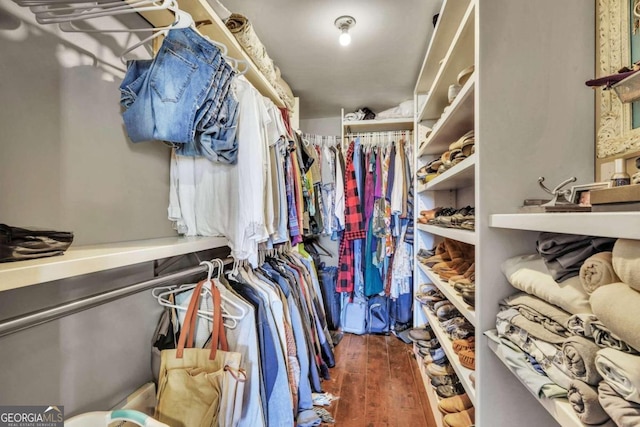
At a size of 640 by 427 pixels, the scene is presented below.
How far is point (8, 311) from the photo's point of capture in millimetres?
681

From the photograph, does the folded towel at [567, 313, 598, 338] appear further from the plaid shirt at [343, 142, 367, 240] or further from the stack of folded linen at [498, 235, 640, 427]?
the plaid shirt at [343, 142, 367, 240]

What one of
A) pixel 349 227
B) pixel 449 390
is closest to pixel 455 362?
pixel 449 390

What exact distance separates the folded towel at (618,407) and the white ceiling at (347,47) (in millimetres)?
1701

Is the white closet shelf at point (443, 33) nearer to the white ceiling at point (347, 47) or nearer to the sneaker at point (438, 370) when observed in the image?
the white ceiling at point (347, 47)

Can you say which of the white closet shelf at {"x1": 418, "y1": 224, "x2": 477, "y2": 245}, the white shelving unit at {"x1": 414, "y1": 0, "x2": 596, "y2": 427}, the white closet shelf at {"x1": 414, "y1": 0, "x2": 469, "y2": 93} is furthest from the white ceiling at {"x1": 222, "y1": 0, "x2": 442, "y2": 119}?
the white closet shelf at {"x1": 418, "y1": 224, "x2": 477, "y2": 245}

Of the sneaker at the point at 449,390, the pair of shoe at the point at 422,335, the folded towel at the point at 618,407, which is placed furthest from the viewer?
the pair of shoe at the point at 422,335

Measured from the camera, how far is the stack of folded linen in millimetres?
396

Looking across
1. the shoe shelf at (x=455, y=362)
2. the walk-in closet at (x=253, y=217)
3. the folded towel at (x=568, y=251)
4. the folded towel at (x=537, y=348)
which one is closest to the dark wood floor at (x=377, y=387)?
the walk-in closet at (x=253, y=217)

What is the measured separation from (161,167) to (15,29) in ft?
1.91

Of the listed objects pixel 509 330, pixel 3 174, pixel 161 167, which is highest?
pixel 161 167

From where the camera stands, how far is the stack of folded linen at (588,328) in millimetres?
396

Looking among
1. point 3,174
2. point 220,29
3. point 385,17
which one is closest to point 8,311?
point 3,174

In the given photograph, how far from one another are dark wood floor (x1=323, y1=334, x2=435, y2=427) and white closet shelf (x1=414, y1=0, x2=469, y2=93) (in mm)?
1959

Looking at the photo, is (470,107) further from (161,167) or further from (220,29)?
(161,167)
